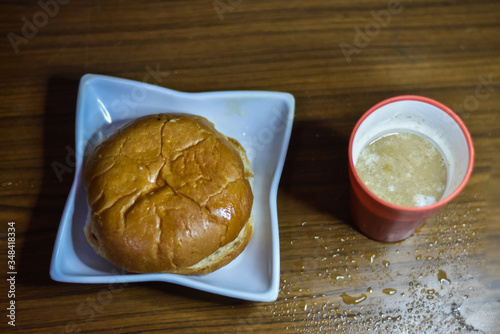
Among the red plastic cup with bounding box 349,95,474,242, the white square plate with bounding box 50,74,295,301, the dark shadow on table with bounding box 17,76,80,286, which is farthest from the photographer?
the dark shadow on table with bounding box 17,76,80,286

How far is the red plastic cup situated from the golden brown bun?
334 millimetres

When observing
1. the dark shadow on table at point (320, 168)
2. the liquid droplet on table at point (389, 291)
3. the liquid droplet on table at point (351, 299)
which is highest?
the dark shadow on table at point (320, 168)

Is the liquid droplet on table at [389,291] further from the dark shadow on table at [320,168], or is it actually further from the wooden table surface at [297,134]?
the dark shadow on table at [320,168]

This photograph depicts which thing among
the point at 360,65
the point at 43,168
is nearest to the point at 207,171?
the point at 43,168

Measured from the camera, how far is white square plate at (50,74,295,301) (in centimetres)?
130

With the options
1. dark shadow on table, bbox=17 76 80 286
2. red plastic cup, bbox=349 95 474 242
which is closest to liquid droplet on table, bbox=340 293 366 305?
red plastic cup, bbox=349 95 474 242

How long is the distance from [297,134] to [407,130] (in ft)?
1.28

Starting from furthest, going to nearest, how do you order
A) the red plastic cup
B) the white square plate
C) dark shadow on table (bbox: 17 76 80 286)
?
dark shadow on table (bbox: 17 76 80 286) → the white square plate → the red plastic cup

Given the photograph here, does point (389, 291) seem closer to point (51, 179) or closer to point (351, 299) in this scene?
point (351, 299)

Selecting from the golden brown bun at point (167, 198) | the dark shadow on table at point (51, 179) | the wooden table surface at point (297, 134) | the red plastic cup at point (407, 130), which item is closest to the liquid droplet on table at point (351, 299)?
the wooden table surface at point (297, 134)

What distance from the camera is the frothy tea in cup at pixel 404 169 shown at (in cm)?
121

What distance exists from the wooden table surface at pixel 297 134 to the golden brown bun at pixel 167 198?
189 mm

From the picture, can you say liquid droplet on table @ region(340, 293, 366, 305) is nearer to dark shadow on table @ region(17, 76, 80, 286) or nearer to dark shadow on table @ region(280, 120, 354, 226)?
dark shadow on table @ region(280, 120, 354, 226)

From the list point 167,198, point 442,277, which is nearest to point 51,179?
point 167,198
